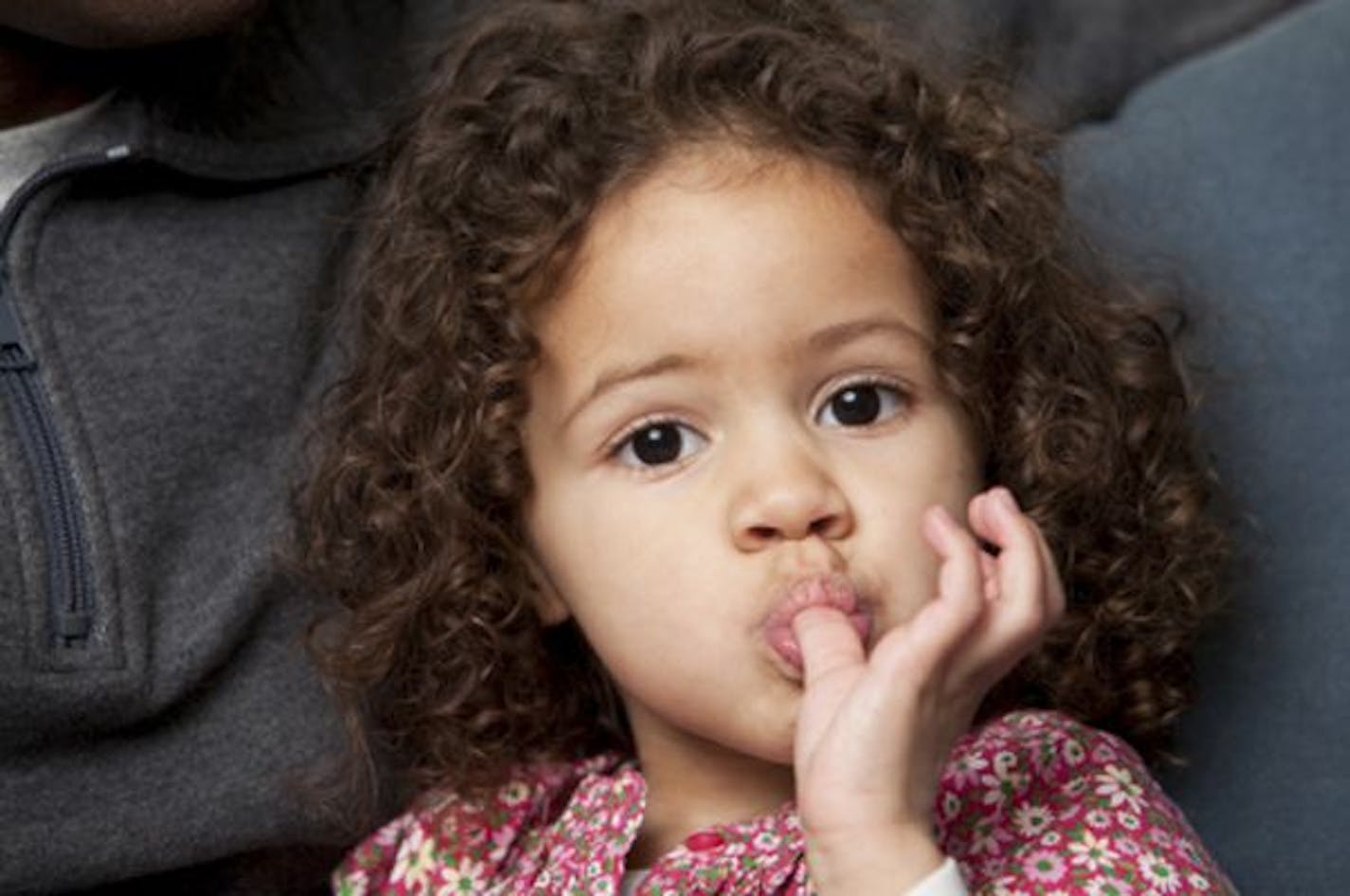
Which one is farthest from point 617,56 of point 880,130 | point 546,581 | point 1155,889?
point 1155,889

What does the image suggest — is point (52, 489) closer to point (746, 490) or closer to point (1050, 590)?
point (746, 490)

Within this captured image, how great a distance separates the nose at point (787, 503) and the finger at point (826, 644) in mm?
56

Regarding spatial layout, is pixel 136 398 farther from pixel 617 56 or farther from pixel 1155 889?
pixel 1155 889

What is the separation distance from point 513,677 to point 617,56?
464mm

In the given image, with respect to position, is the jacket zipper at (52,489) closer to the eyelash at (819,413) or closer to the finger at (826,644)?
the eyelash at (819,413)

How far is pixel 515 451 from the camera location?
162cm

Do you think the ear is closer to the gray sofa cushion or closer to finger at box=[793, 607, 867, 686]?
finger at box=[793, 607, 867, 686]

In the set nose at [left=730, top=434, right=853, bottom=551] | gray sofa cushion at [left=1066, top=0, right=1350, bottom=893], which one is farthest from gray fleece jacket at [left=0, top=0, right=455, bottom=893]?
gray sofa cushion at [left=1066, top=0, right=1350, bottom=893]

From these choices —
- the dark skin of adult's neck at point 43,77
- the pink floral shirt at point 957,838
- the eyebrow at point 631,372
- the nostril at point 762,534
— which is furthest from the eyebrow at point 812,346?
the dark skin of adult's neck at point 43,77

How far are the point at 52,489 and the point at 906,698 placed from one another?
0.63 metres

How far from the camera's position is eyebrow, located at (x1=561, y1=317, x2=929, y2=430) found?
4.93 feet

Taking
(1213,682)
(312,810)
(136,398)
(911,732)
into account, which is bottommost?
(1213,682)

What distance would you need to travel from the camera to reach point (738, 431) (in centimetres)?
149

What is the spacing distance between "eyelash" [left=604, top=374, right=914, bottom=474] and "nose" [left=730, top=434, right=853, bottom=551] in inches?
2.2
